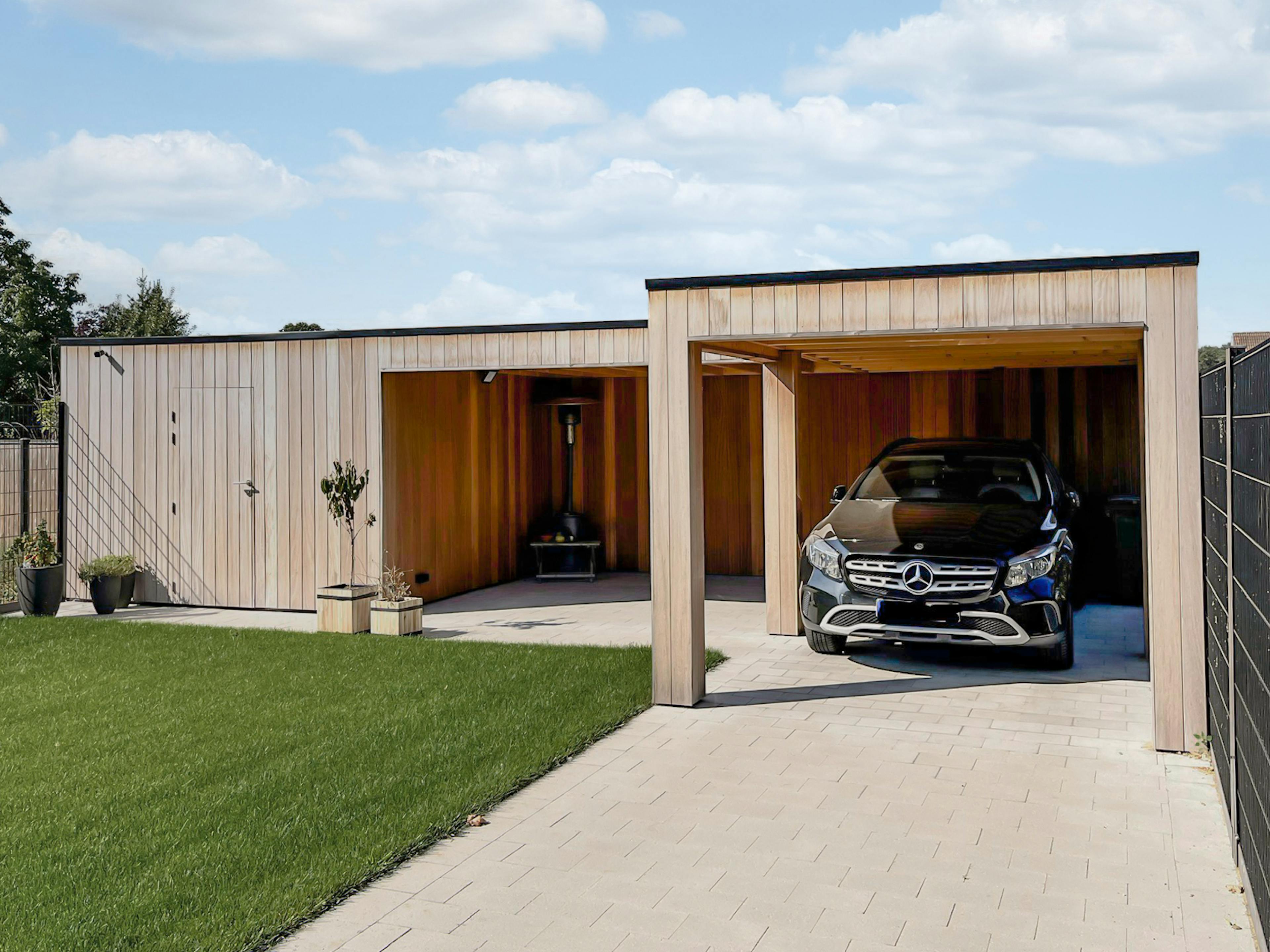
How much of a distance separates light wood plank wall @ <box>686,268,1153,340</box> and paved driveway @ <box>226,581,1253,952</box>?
2396 millimetres

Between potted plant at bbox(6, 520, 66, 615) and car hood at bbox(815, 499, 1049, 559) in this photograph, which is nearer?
car hood at bbox(815, 499, 1049, 559)

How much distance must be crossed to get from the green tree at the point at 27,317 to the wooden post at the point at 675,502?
98.4 ft

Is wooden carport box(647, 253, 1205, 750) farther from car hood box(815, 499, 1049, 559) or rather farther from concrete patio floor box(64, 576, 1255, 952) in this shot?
car hood box(815, 499, 1049, 559)

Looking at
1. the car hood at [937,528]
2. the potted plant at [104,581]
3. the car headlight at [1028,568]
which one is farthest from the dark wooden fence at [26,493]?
the car headlight at [1028,568]

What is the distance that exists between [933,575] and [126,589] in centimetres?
868

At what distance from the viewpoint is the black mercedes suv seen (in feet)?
25.1

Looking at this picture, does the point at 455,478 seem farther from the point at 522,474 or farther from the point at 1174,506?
the point at 1174,506

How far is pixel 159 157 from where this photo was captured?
44.5 meters

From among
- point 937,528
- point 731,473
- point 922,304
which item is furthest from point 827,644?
point 731,473

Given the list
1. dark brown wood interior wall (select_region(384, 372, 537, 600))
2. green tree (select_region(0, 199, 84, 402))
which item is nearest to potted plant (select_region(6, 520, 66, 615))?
dark brown wood interior wall (select_region(384, 372, 537, 600))

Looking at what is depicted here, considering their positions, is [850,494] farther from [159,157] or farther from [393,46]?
[159,157]

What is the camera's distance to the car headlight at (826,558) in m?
8.12

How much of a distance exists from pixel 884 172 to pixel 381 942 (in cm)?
3006

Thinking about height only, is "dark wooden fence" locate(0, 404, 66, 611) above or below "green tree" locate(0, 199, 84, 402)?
below
